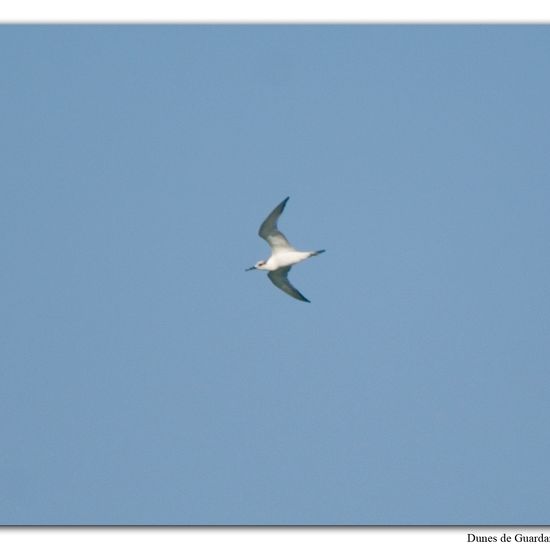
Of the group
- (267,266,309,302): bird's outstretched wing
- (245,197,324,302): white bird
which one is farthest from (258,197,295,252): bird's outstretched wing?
(267,266,309,302): bird's outstretched wing

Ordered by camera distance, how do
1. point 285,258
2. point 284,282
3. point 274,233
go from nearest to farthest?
1. point 274,233
2. point 285,258
3. point 284,282

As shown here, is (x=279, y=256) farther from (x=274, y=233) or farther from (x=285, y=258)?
(x=274, y=233)

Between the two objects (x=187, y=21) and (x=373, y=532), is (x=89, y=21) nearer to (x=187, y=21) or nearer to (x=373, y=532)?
(x=187, y=21)

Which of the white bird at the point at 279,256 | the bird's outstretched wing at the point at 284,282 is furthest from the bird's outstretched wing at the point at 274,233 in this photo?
the bird's outstretched wing at the point at 284,282

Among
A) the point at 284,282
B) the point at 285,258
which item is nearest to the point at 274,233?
the point at 285,258

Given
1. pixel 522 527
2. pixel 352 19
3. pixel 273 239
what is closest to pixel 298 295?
pixel 273 239

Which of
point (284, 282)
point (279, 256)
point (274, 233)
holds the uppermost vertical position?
point (274, 233)

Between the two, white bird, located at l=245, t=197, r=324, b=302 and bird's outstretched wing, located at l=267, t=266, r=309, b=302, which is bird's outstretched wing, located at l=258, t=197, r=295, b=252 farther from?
bird's outstretched wing, located at l=267, t=266, r=309, b=302
